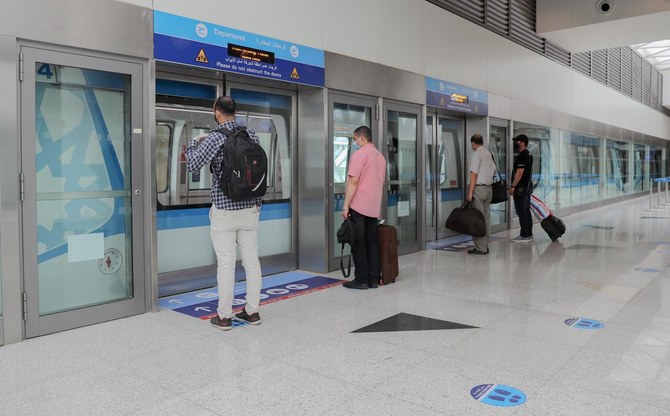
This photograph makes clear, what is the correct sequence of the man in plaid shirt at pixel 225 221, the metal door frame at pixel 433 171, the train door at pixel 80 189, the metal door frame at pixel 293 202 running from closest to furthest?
the train door at pixel 80 189, the man in plaid shirt at pixel 225 221, the metal door frame at pixel 293 202, the metal door frame at pixel 433 171

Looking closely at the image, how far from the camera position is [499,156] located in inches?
403

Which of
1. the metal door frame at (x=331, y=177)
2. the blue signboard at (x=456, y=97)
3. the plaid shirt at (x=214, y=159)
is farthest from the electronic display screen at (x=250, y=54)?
the blue signboard at (x=456, y=97)

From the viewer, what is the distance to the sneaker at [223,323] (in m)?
4.07

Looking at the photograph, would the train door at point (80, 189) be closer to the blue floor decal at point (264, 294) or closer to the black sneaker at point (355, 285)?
the blue floor decal at point (264, 294)

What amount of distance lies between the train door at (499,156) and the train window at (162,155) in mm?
6362

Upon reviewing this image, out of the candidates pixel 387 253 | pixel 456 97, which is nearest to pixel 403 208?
pixel 456 97

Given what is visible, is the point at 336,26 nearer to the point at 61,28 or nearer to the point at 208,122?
the point at 208,122

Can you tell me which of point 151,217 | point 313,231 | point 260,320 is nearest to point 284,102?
point 313,231

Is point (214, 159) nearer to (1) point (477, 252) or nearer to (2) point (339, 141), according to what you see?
(2) point (339, 141)

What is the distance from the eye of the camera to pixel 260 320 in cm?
430

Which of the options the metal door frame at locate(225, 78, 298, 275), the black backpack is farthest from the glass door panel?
the black backpack

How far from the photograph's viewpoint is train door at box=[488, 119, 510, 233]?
32.8 ft

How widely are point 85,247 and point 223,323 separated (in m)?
1.22

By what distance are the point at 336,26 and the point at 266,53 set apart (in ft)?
4.03
